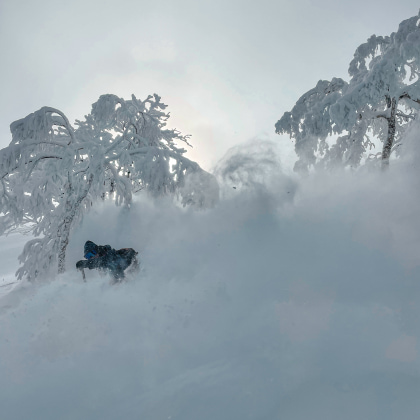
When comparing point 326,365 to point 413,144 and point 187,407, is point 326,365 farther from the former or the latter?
point 413,144

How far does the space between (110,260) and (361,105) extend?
809cm

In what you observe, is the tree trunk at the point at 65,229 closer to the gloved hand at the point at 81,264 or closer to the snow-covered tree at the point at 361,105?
the gloved hand at the point at 81,264

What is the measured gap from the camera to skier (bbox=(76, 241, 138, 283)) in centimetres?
580

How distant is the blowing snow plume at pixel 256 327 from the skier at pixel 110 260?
19.5 inches

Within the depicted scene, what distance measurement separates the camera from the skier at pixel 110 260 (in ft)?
19.0

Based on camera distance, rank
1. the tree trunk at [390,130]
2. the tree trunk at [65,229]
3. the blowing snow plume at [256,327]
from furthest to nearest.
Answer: the tree trunk at [390,130]
the tree trunk at [65,229]
the blowing snow plume at [256,327]

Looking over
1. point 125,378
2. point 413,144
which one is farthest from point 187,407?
point 413,144

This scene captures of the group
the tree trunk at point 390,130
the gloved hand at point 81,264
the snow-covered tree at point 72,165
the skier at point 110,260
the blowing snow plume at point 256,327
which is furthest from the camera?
the tree trunk at point 390,130

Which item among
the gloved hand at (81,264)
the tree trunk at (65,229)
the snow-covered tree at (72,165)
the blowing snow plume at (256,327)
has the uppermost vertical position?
the snow-covered tree at (72,165)

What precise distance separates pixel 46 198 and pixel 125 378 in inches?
321

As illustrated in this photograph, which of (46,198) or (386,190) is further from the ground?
(46,198)

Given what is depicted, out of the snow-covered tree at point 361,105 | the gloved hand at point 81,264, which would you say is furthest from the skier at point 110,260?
the snow-covered tree at point 361,105

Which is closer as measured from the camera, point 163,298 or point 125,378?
point 125,378

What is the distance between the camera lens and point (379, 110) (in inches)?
367
